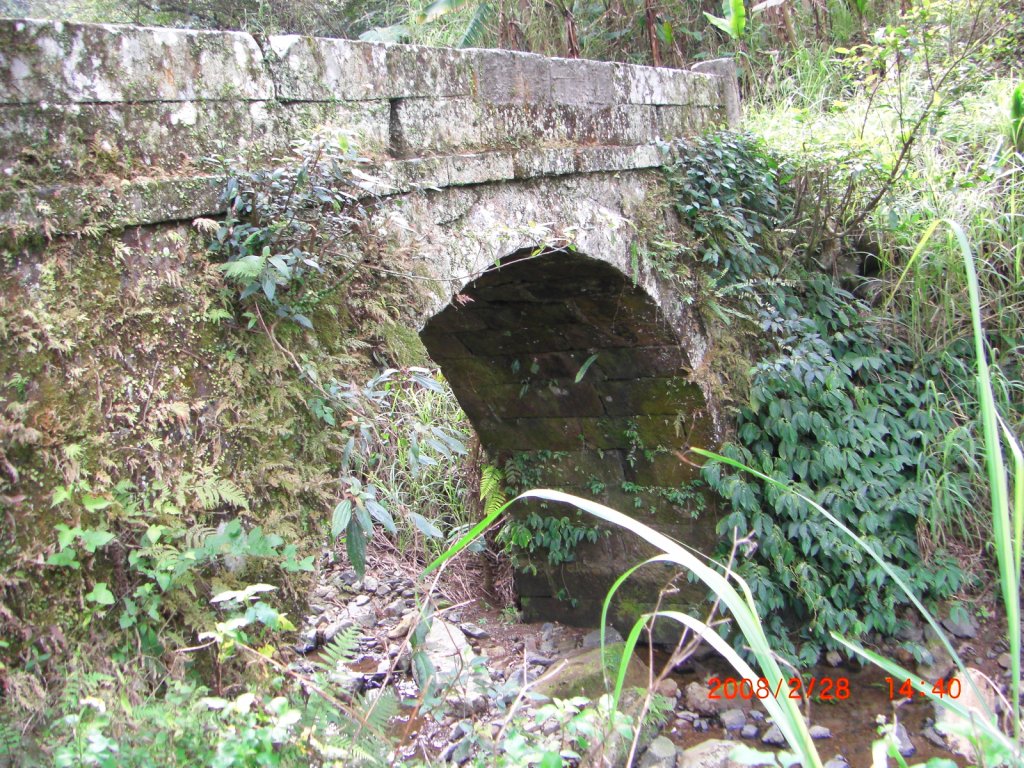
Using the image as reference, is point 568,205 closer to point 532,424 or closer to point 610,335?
point 610,335

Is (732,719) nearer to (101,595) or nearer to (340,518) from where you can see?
(340,518)

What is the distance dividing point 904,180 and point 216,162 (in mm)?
4097

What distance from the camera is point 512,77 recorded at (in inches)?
118

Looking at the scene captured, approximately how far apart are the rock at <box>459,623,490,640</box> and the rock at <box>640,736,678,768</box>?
145cm

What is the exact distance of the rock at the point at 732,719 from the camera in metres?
4.16

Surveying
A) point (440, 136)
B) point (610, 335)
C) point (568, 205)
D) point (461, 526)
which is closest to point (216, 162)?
point (440, 136)

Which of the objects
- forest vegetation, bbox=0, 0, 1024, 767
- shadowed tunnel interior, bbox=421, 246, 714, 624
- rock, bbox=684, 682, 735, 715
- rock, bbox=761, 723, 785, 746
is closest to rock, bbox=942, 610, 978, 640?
forest vegetation, bbox=0, 0, 1024, 767

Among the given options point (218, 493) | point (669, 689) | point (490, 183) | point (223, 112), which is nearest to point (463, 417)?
point (669, 689)

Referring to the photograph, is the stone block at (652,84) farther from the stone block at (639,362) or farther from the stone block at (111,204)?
the stone block at (111,204)

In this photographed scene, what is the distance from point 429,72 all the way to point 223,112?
2.73 feet

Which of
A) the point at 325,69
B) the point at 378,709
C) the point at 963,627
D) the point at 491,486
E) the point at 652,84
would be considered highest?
the point at 652,84

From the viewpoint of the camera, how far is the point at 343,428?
6.83 feet

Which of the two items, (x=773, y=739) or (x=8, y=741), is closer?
(x=8, y=741)
